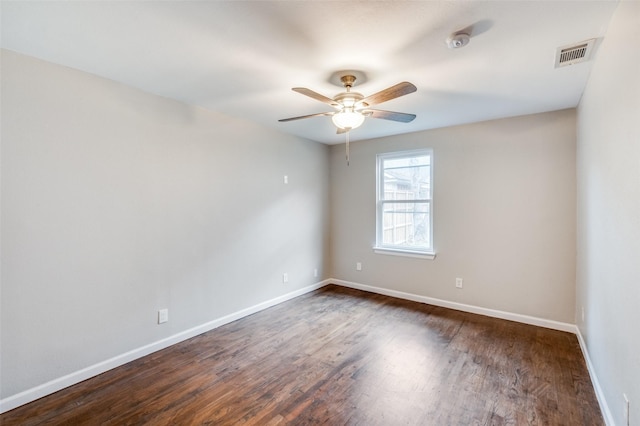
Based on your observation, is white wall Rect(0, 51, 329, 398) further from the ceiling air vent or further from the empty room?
the ceiling air vent

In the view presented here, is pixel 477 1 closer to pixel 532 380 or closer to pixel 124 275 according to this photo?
pixel 532 380

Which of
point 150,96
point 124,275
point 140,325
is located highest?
point 150,96

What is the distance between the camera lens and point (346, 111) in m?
2.34

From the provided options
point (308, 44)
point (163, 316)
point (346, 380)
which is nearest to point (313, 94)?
point (308, 44)

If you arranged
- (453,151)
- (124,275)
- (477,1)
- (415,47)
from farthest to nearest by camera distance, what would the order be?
(453,151) → (124,275) → (415,47) → (477,1)

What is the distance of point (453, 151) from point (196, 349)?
3.74 meters

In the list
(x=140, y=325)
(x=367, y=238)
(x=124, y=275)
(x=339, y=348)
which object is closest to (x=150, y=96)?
(x=124, y=275)

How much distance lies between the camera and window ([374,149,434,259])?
4.09 metres

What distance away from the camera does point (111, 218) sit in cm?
243

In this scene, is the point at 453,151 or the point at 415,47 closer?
the point at 415,47

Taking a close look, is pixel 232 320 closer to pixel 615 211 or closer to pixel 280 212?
pixel 280 212

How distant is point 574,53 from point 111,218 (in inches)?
144

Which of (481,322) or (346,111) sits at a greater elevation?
(346,111)

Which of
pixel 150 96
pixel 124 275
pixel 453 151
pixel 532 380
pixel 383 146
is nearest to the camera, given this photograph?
pixel 532 380
